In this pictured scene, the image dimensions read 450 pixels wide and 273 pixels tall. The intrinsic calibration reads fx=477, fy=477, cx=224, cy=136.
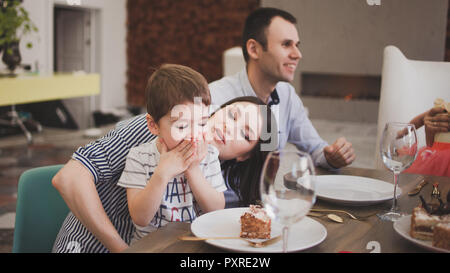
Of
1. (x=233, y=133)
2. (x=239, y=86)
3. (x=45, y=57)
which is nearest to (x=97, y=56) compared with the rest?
(x=45, y=57)

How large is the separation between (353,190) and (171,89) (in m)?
0.53

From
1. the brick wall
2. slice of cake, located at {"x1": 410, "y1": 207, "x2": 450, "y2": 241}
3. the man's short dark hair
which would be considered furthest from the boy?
the brick wall

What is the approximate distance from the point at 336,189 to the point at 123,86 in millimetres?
7021

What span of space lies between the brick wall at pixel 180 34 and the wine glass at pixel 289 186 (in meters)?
6.50

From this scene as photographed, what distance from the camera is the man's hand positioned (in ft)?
4.90

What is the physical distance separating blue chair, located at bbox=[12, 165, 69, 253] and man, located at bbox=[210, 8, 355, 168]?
74cm

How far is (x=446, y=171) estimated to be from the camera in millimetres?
1912

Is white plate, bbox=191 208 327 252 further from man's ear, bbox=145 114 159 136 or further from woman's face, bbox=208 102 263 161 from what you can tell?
woman's face, bbox=208 102 263 161

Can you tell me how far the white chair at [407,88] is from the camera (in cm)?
206

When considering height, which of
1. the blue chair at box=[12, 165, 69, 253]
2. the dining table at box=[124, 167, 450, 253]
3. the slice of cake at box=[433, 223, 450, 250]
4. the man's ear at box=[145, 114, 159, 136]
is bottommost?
the blue chair at box=[12, 165, 69, 253]

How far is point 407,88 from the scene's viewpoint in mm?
2180

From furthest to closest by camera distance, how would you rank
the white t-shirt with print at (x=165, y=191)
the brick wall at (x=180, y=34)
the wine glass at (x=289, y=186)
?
the brick wall at (x=180, y=34) < the white t-shirt with print at (x=165, y=191) < the wine glass at (x=289, y=186)

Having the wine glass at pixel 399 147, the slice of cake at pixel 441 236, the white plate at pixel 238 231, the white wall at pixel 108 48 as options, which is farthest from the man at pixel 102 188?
the white wall at pixel 108 48

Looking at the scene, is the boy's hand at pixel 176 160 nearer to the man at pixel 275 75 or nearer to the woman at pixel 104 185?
the woman at pixel 104 185
